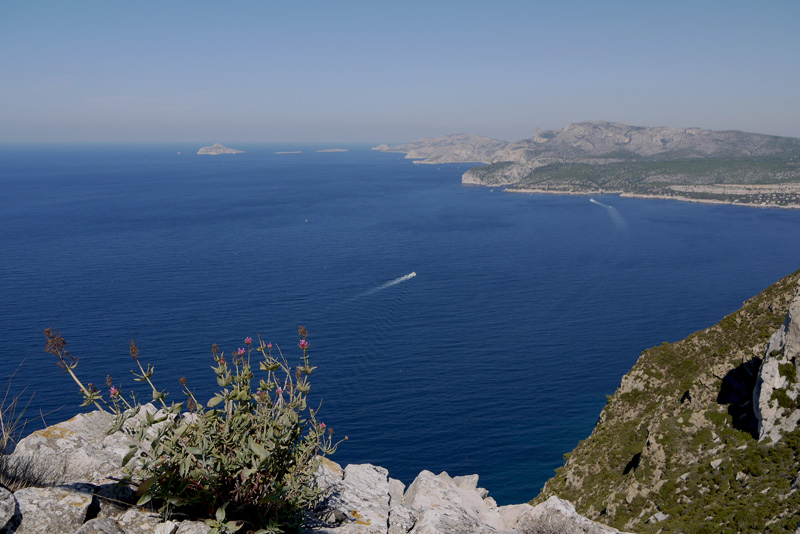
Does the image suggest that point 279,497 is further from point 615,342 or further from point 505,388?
point 615,342

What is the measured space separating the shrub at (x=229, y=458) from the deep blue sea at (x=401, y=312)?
42095mm

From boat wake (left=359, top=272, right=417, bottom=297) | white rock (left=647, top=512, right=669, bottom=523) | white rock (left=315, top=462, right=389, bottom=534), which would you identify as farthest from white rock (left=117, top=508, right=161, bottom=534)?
boat wake (left=359, top=272, right=417, bottom=297)

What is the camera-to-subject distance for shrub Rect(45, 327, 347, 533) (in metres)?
7.66

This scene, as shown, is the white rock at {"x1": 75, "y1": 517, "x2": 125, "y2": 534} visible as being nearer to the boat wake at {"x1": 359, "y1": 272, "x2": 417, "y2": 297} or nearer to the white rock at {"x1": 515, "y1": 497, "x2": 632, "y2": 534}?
the white rock at {"x1": 515, "y1": 497, "x2": 632, "y2": 534}

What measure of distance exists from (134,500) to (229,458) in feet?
6.12

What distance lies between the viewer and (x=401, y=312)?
97.9 metres

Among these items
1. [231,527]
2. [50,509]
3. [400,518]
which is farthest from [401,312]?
[231,527]

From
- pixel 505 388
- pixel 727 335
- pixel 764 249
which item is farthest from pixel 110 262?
pixel 764 249

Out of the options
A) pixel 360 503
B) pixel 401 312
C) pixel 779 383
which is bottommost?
pixel 401 312

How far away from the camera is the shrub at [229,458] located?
7656 millimetres

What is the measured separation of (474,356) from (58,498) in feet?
254

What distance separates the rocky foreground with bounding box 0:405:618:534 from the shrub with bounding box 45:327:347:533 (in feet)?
1.36

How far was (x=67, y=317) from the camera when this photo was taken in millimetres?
85438

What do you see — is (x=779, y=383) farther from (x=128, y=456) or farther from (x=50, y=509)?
(x=50, y=509)
